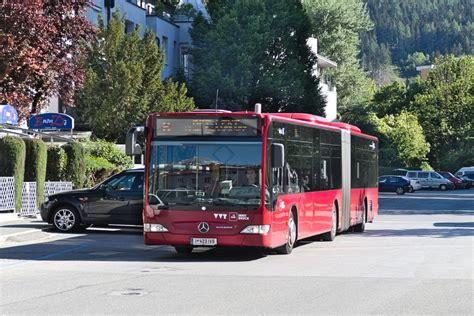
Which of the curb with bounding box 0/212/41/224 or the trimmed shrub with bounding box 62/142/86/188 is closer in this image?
the curb with bounding box 0/212/41/224

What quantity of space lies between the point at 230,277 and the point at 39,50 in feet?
54.2

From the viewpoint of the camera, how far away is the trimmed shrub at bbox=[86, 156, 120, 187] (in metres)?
35.4

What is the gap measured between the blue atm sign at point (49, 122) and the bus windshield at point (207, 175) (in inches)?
533

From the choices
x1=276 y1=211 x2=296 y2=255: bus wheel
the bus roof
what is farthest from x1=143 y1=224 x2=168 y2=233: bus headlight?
x1=276 y1=211 x2=296 y2=255: bus wheel

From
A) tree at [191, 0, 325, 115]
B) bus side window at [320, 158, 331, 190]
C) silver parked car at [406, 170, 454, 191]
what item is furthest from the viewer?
silver parked car at [406, 170, 454, 191]

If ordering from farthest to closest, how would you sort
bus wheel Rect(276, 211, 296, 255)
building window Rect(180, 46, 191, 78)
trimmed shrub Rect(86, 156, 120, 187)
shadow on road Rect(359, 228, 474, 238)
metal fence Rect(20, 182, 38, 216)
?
building window Rect(180, 46, 191, 78) < trimmed shrub Rect(86, 156, 120, 187) < metal fence Rect(20, 182, 38, 216) < shadow on road Rect(359, 228, 474, 238) < bus wheel Rect(276, 211, 296, 255)

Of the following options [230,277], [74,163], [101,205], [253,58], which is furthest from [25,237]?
[253,58]

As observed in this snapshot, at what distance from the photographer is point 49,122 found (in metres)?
30.6

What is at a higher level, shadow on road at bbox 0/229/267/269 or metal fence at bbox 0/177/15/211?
metal fence at bbox 0/177/15/211

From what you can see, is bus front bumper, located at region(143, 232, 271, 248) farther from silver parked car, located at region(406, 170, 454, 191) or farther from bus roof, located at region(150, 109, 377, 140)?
silver parked car, located at region(406, 170, 454, 191)

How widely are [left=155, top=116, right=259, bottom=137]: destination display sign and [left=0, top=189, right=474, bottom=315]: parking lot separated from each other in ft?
7.92

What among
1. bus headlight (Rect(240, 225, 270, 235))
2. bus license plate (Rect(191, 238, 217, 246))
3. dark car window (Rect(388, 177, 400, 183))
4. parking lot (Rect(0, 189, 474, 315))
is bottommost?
parking lot (Rect(0, 189, 474, 315))

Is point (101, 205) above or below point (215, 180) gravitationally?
below

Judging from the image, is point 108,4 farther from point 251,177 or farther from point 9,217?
point 251,177
